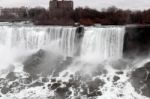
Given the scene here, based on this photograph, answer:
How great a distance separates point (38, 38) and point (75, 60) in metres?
5.00

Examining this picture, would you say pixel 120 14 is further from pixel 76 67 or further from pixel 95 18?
pixel 76 67

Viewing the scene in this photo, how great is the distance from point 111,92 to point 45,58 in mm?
8590

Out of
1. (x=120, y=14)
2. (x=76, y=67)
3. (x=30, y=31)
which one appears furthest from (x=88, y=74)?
(x=120, y=14)

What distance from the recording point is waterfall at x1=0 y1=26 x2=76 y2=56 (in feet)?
108

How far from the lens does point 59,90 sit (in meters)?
26.6

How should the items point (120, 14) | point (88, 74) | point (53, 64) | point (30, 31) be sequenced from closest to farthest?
point (88, 74)
point (53, 64)
point (30, 31)
point (120, 14)

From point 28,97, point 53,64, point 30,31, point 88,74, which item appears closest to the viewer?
point 28,97

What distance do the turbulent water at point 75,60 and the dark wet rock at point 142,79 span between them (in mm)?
471

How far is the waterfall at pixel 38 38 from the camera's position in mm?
33000

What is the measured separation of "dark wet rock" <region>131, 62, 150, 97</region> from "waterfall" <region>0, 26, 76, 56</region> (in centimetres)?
699

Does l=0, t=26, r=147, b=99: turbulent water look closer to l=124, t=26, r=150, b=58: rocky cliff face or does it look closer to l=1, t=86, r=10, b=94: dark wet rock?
l=1, t=86, r=10, b=94: dark wet rock

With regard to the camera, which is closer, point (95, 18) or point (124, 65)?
point (124, 65)

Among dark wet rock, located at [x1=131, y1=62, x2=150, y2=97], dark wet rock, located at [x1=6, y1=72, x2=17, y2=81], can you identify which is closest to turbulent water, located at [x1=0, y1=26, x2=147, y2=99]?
dark wet rock, located at [x1=6, y1=72, x2=17, y2=81]

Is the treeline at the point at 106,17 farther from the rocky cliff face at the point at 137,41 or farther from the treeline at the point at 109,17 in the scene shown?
the rocky cliff face at the point at 137,41
